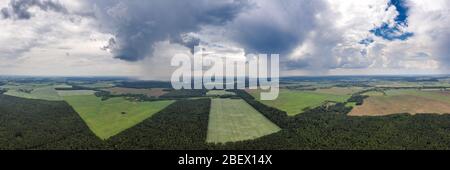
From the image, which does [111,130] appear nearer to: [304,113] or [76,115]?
[76,115]

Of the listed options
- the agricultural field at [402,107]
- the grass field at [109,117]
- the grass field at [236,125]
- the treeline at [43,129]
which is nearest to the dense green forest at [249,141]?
the treeline at [43,129]

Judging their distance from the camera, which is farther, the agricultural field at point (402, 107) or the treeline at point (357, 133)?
the agricultural field at point (402, 107)

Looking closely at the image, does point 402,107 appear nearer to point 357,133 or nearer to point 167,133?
point 357,133

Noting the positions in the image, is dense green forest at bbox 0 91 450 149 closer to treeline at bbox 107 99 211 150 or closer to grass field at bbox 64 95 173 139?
treeline at bbox 107 99 211 150

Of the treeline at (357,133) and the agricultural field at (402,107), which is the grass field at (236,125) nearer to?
the treeline at (357,133)

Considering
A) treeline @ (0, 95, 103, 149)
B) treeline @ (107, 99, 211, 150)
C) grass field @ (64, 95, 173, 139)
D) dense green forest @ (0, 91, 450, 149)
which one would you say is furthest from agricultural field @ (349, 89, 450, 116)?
treeline @ (0, 95, 103, 149)
